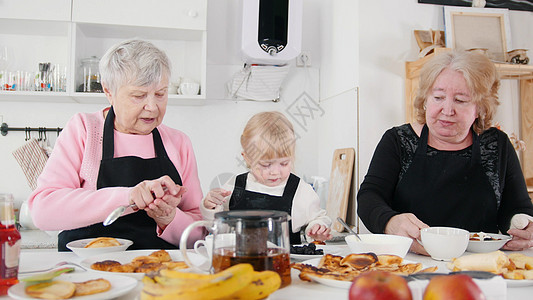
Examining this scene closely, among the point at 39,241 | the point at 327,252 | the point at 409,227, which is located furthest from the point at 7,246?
the point at 39,241

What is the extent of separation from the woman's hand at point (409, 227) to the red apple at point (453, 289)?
2.05 ft

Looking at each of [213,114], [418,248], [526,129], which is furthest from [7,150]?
[526,129]

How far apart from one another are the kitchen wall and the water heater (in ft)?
0.82

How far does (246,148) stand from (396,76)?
3.62ft

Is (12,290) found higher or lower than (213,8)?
lower

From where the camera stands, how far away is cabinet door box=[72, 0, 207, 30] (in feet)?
7.82

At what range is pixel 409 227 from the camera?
1.23 m

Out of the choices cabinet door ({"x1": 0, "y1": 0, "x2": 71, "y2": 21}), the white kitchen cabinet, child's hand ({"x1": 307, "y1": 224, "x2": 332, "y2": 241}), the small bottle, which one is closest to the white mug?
the white kitchen cabinet

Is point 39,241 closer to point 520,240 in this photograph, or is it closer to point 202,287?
point 202,287

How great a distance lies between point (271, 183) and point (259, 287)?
96 cm

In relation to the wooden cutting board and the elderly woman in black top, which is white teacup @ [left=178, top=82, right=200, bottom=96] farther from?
the elderly woman in black top

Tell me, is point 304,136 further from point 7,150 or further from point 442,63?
point 7,150

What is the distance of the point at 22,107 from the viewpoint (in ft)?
8.57

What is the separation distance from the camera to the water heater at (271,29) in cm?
243
